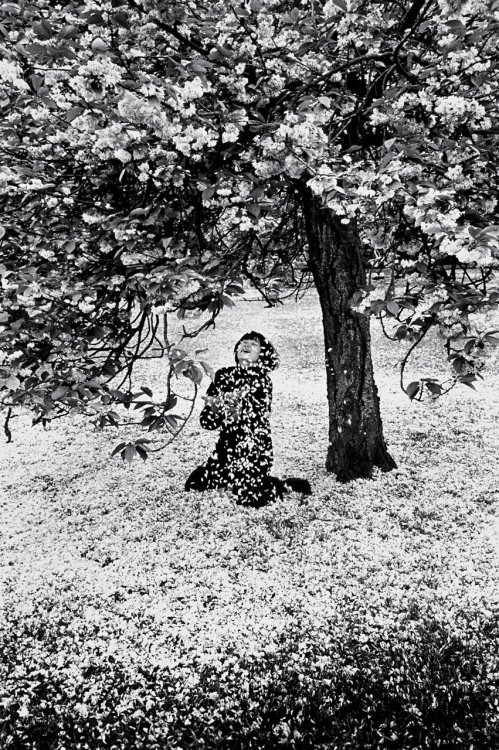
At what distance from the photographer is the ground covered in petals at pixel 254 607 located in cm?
334

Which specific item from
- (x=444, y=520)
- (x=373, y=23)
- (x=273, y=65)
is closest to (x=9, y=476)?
(x=444, y=520)

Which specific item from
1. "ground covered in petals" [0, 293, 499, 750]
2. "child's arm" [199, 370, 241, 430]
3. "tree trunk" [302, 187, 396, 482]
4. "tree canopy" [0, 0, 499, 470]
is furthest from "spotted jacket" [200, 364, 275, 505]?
"tree canopy" [0, 0, 499, 470]

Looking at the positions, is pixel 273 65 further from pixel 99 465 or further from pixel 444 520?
pixel 99 465

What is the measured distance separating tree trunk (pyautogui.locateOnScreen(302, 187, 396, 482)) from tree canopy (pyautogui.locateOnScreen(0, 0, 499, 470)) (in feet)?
4.02

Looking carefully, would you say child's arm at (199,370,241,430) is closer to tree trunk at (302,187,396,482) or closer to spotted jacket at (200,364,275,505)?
spotted jacket at (200,364,275,505)

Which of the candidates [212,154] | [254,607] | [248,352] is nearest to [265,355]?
[248,352]

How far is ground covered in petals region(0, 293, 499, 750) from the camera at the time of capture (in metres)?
3.34

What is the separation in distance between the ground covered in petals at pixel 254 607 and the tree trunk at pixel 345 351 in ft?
1.01

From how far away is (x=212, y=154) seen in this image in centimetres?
398

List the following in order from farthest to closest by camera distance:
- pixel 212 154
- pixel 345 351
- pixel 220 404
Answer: pixel 345 351 → pixel 220 404 → pixel 212 154

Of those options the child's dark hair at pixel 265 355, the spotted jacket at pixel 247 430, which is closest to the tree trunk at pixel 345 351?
the child's dark hair at pixel 265 355

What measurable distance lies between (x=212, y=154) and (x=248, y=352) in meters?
2.31

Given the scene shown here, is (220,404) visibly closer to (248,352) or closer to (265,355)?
(248,352)

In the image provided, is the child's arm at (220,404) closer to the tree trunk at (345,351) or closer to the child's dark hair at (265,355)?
the child's dark hair at (265,355)
